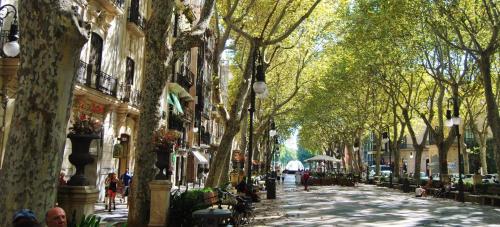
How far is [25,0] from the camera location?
4.89 metres

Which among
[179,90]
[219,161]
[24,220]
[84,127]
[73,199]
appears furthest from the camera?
[179,90]

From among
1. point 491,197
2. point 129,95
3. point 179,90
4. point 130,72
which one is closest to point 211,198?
point 129,95

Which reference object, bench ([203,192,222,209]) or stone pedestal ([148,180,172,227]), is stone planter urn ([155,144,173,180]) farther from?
bench ([203,192,222,209])

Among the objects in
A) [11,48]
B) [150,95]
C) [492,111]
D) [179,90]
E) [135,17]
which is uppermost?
[135,17]

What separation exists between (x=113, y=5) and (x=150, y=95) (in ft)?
37.8

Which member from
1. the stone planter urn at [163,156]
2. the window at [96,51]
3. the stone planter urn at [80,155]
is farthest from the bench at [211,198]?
the window at [96,51]

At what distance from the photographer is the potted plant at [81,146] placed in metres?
7.46

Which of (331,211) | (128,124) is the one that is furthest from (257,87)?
(128,124)

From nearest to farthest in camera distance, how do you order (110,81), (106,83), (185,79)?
(106,83) < (110,81) < (185,79)

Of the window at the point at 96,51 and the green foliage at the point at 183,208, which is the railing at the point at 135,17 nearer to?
the window at the point at 96,51

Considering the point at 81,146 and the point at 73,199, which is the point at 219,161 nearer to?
the point at 81,146

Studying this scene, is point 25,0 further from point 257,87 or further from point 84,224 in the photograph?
point 257,87

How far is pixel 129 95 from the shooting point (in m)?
22.1

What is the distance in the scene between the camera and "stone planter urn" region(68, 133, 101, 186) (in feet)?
24.4
